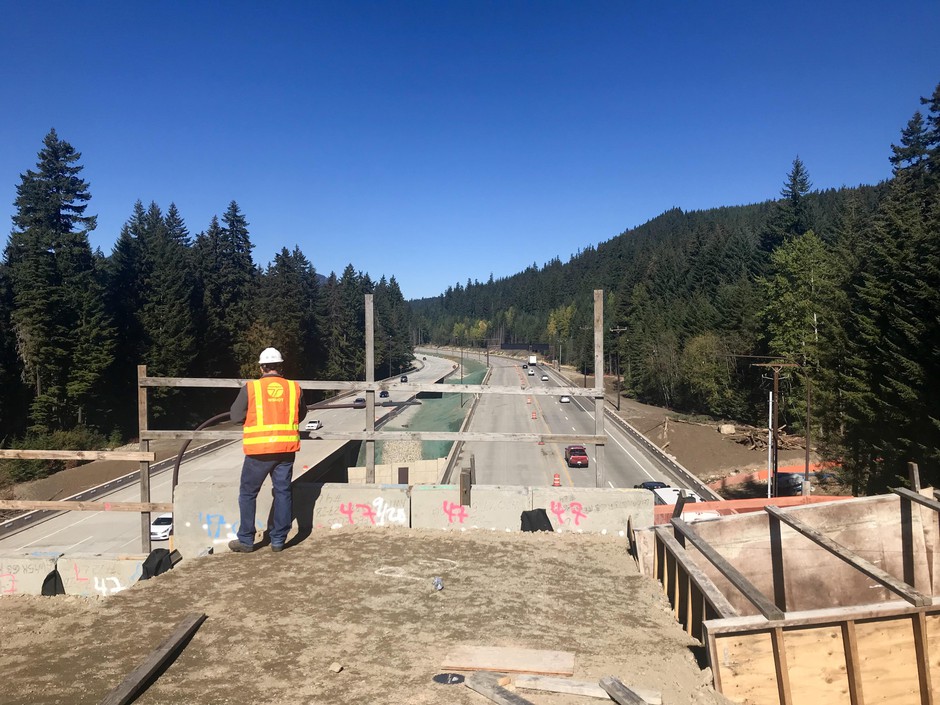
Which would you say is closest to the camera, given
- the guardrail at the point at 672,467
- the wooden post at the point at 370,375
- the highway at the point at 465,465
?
the wooden post at the point at 370,375

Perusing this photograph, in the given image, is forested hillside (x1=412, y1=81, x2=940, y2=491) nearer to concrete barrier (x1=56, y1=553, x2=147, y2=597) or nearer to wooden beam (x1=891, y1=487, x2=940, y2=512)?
wooden beam (x1=891, y1=487, x2=940, y2=512)

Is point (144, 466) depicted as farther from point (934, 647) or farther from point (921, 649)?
point (934, 647)

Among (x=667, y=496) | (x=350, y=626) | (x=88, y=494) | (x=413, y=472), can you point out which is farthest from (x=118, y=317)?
(x=350, y=626)

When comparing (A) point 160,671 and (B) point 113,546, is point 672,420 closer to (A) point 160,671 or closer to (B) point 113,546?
(B) point 113,546

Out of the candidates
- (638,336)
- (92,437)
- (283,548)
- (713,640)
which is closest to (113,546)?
(92,437)

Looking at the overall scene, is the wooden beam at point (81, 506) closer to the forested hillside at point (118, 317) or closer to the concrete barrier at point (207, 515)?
the concrete barrier at point (207, 515)

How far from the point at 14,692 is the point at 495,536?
4.82 meters

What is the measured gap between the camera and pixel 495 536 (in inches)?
289

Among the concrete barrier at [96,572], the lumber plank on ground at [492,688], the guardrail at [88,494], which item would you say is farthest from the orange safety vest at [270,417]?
the guardrail at [88,494]

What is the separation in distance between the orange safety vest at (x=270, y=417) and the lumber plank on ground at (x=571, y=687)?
3.65 metres

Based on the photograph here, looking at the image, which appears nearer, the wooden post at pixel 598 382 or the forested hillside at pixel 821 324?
the wooden post at pixel 598 382

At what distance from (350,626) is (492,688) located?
155cm

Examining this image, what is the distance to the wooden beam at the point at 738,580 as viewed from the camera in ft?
14.5

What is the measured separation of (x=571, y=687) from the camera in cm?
378
